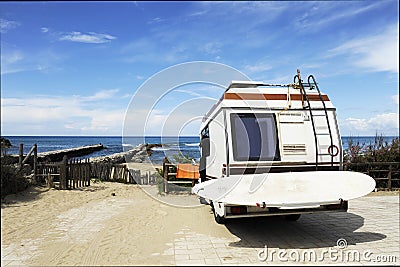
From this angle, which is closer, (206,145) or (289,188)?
(289,188)

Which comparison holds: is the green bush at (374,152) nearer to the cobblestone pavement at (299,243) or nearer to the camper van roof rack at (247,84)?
the cobblestone pavement at (299,243)

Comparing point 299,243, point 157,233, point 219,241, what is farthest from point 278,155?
point 157,233

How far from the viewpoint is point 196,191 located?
580cm

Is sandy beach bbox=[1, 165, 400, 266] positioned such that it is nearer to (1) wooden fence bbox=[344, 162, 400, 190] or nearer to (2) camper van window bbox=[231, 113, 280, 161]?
(2) camper van window bbox=[231, 113, 280, 161]

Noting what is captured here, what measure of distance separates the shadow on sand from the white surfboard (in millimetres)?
990

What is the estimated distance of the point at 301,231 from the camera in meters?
6.71

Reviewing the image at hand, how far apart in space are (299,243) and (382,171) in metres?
8.59

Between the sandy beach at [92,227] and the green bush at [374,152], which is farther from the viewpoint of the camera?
the green bush at [374,152]

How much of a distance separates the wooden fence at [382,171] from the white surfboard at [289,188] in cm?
762

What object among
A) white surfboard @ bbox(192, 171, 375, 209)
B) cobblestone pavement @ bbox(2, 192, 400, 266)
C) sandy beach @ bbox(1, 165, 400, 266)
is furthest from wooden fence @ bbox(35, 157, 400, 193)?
white surfboard @ bbox(192, 171, 375, 209)

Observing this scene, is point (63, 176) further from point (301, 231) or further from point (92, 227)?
point (301, 231)
